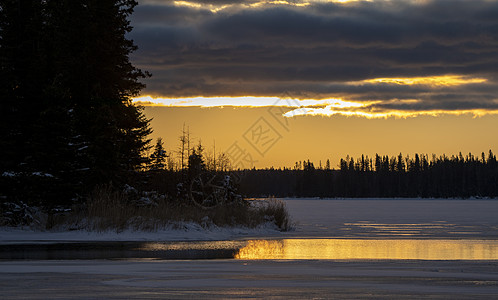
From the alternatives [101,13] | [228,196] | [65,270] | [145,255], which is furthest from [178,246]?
[101,13]

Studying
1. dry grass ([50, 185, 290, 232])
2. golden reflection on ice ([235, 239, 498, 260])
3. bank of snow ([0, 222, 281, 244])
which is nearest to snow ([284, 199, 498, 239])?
dry grass ([50, 185, 290, 232])

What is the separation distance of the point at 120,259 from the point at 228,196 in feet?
73.7

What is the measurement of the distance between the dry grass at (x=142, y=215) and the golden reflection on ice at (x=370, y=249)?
16.0 feet

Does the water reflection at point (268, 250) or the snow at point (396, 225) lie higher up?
the water reflection at point (268, 250)

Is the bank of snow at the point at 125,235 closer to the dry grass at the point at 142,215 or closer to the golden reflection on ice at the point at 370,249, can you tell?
the dry grass at the point at 142,215

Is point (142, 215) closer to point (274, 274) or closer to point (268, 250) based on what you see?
point (268, 250)

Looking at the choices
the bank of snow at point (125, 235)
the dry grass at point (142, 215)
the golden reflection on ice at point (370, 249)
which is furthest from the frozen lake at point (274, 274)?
the dry grass at point (142, 215)

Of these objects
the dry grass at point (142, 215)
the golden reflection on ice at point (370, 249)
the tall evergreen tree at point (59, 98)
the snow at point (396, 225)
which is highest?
the tall evergreen tree at point (59, 98)

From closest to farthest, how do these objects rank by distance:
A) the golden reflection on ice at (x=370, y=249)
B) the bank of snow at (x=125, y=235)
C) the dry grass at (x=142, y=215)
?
the golden reflection on ice at (x=370, y=249), the bank of snow at (x=125, y=235), the dry grass at (x=142, y=215)

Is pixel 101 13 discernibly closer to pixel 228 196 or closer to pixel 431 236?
pixel 228 196

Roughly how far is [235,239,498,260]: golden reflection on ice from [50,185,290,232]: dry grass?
4.87 m

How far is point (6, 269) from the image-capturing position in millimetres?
16375

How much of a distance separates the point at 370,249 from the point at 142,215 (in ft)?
36.1

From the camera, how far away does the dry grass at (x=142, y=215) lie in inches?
1182
